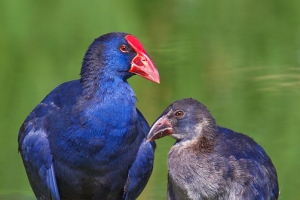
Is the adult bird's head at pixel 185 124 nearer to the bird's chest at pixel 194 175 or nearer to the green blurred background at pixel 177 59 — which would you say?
the bird's chest at pixel 194 175

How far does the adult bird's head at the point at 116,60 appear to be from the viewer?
20.1 ft

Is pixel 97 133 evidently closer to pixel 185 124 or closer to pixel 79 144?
pixel 79 144

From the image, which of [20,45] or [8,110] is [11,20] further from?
[8,110]

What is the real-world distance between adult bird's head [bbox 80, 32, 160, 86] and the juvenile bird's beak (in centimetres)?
26

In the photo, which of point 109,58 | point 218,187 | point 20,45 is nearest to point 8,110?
point 20,45

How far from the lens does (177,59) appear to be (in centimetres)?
895

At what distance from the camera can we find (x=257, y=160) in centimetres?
620

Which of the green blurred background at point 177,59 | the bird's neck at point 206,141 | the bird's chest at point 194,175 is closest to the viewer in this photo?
the bird's chest at point 194,175

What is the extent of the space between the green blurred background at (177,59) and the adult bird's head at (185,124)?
1.65 metres

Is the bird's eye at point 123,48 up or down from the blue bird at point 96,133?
up

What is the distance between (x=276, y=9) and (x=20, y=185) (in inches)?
119

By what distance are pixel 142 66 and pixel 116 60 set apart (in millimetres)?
173

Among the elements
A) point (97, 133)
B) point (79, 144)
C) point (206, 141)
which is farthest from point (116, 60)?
point (206, 141)

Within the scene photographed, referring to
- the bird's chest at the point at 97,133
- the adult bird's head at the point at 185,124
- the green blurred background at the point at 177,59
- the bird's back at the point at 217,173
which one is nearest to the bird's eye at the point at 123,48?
the bird's chest at the point at 97,133
